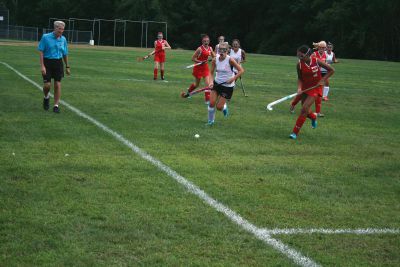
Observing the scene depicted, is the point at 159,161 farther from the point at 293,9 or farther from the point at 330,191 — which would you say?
the point at 293,9

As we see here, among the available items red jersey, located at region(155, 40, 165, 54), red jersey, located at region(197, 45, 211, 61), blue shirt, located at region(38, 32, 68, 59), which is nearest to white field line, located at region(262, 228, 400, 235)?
blue shirt, located at region(38, 32, 68, 59)

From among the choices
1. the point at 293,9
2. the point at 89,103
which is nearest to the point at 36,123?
the point at 89,103

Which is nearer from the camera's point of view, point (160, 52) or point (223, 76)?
point (223, 76)

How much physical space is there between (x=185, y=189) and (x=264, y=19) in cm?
8607

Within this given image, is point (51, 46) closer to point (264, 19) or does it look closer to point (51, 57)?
point (51, 57)

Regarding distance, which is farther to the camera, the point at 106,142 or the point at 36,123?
the point at 36,123

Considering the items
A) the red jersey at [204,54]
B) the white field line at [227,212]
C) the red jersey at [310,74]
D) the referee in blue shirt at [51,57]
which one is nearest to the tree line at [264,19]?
the red jersey at [204,54]

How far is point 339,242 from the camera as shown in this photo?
5695mm

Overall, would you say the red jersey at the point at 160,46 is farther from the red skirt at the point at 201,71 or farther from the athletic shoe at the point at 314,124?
the athletic shoe at the point at 314,124

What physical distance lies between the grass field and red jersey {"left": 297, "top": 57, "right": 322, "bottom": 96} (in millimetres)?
921

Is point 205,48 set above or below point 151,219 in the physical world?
above

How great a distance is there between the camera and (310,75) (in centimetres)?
1245

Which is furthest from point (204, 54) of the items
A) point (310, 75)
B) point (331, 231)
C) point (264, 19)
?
point (264, 19)

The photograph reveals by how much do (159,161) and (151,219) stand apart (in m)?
2.77
